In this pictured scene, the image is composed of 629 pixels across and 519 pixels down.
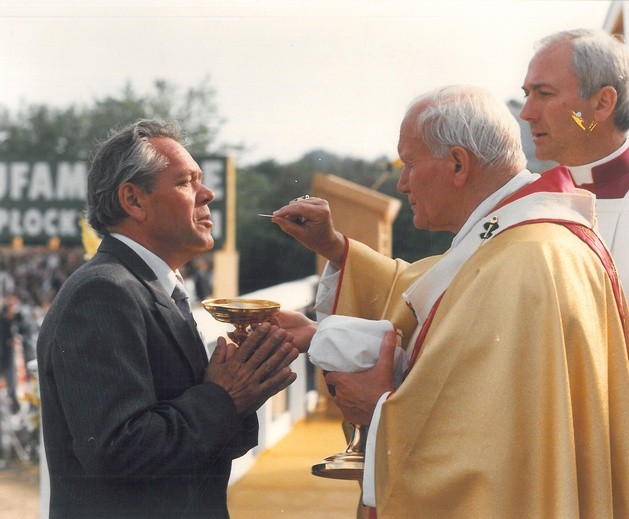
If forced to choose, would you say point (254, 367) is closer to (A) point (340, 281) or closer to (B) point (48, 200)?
(A) point (340, 281)

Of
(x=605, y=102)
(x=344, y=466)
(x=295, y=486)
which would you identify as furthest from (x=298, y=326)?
(x=295, y=486)

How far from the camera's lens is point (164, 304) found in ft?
5.55

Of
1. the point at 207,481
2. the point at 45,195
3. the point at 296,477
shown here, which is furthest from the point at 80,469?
the point at 45,195

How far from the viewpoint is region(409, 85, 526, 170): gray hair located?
5.21ft

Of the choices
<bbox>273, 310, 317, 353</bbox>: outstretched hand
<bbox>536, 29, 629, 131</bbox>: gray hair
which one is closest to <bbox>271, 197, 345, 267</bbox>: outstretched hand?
<bbox>273, 310, 317, 353</bbox>: outstretched hand

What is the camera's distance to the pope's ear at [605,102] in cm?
180

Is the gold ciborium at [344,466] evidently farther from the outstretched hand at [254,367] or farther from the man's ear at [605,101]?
the man's ear at [605,101]

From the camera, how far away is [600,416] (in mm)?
1474

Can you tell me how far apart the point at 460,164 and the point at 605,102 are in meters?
0.41

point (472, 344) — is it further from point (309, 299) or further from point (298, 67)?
point (309, 299)

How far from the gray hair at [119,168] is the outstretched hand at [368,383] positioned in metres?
0.52

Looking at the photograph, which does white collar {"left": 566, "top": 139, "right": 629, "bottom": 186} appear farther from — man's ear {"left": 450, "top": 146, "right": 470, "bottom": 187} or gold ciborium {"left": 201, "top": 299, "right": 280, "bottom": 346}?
gold ciborium {"left": 201, "top": 299, "right": 280, "bottom": 346}

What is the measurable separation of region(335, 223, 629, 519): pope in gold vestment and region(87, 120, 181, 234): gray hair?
635mm

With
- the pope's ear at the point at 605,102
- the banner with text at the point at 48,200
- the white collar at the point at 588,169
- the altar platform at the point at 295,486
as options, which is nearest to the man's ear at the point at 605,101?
the pope's ear at the point at 605,102
